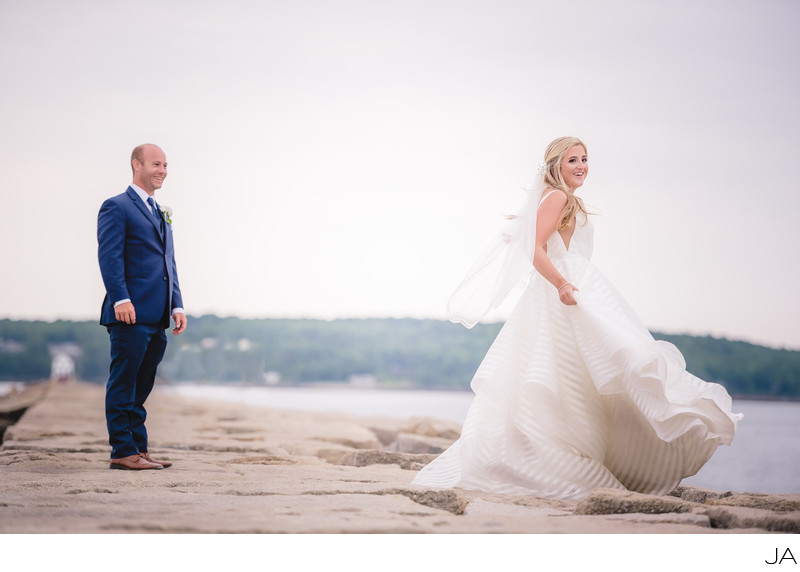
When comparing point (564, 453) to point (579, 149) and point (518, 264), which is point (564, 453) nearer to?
A: point (518, 264)

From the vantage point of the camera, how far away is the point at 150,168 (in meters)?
4.08

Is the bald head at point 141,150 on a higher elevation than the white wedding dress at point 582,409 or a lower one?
higher

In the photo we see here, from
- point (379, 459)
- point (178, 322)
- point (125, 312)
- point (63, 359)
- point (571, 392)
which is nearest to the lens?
point (571, 392)

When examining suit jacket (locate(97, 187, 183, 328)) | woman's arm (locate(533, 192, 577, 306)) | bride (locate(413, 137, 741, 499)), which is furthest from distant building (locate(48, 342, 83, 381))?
woman's arm (locate(533, 192, 577, 306))

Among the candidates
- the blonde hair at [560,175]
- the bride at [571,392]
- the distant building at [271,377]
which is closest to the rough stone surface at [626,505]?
the bride at [571,392]

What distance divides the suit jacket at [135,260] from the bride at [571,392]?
1.67m

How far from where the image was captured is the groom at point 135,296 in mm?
3893

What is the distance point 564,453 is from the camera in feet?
11.0

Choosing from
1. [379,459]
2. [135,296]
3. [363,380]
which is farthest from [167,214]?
[363,380]

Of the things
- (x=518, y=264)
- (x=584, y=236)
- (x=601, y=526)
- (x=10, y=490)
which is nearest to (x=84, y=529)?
(x=10, y=490)

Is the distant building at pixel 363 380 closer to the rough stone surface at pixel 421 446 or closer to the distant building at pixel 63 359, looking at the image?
the distant building at pixel 63 359

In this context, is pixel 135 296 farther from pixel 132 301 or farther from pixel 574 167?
pixel 574 167

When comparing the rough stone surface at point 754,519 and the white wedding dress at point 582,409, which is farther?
the white wedding dress at point 582,409

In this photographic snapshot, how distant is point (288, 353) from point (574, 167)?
5467cm
